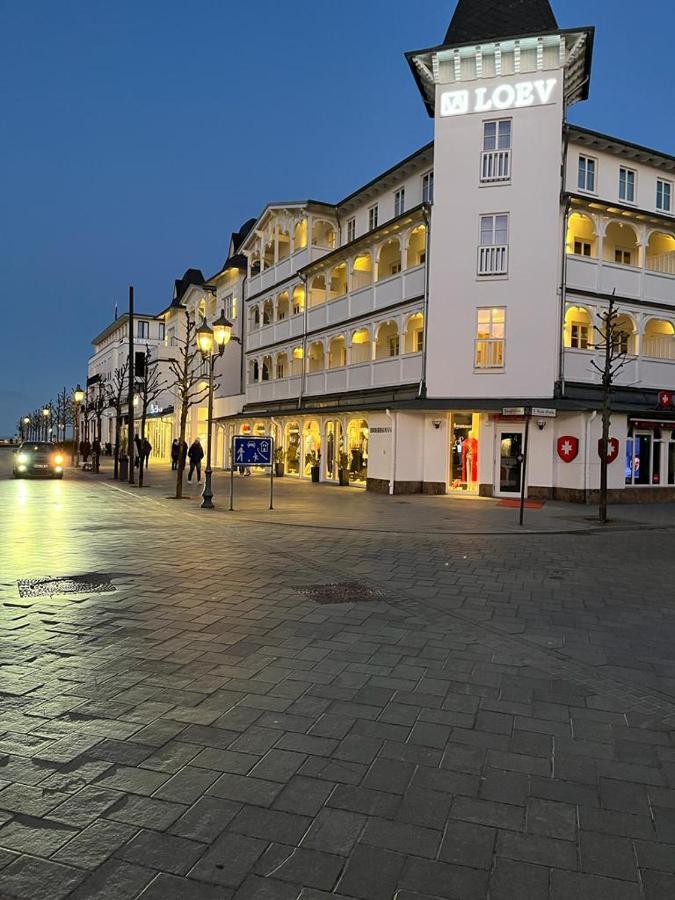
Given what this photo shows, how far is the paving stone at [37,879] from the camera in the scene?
8.38 feet

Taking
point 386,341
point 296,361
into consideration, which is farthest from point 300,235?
point 386,341

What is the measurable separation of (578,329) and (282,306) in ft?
65.3

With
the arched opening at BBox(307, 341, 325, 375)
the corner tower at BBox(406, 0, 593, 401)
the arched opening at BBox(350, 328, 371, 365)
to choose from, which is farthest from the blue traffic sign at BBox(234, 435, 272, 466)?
the arched opening at BBox(307, 341, 325, 375)

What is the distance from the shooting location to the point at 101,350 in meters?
103

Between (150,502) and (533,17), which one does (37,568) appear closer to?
(150,502)

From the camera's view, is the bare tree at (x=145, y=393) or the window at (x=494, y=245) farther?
the bare tree at (x=145, y=393)

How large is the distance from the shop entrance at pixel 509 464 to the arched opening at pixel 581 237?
730 cm

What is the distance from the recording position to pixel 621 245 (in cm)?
2697

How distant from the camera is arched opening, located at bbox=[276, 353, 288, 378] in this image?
38.5m

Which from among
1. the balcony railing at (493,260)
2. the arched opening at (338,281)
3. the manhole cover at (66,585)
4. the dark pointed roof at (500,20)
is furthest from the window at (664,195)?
the manhole cover at (66,585)

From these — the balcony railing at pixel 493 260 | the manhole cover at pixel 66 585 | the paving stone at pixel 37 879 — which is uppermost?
the balcony railing at pixel 493 260

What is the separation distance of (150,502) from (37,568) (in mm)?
10749

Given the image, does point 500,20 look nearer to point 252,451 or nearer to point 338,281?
point 338,281

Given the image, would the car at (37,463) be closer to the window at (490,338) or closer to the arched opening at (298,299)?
the arched opening at (298,299)
